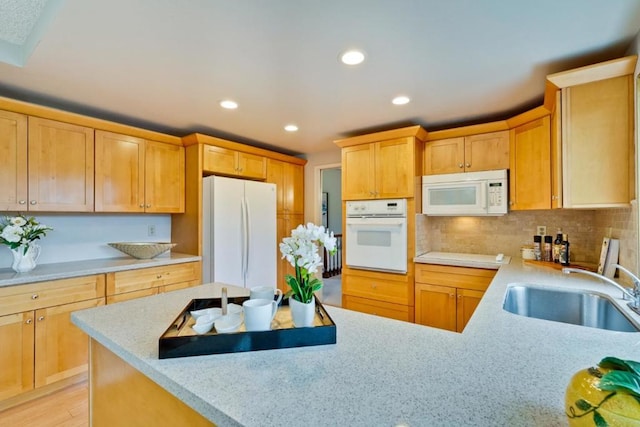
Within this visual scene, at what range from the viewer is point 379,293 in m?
3.09

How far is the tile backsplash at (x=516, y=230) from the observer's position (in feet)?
7.59

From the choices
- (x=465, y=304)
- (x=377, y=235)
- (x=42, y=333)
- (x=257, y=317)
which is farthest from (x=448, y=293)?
(x=42, y=333)

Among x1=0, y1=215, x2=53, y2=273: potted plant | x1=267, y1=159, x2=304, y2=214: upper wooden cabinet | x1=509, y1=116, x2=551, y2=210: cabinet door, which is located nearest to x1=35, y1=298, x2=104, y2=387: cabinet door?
x1=0, y1=215, x2=53, y2=273: potted plant

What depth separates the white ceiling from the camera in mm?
1377

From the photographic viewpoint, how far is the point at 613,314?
145 centimetres

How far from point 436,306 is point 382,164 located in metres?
1.51

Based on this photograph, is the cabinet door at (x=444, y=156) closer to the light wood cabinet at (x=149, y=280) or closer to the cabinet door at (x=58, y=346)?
the light wood cabinet at (x=149, y=280)

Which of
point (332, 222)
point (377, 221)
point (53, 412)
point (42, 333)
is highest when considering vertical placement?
point (377, 221)

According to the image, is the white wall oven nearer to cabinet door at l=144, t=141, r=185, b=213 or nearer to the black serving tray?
cabinet door at l=144, t=141, r=185, b=213

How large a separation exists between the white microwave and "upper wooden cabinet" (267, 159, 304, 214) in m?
1.85

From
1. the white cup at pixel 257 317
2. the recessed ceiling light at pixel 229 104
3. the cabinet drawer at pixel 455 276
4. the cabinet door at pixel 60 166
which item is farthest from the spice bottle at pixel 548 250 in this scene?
the cabinet door at pixel 60 166

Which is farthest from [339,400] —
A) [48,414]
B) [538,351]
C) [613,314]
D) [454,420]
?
[48,414]

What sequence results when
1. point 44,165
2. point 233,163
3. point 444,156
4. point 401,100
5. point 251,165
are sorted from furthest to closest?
point 251,165, point 233,163, point 444,156, point 401,100, point 44,165

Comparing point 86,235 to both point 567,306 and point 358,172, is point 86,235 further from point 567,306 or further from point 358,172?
point 567,306
